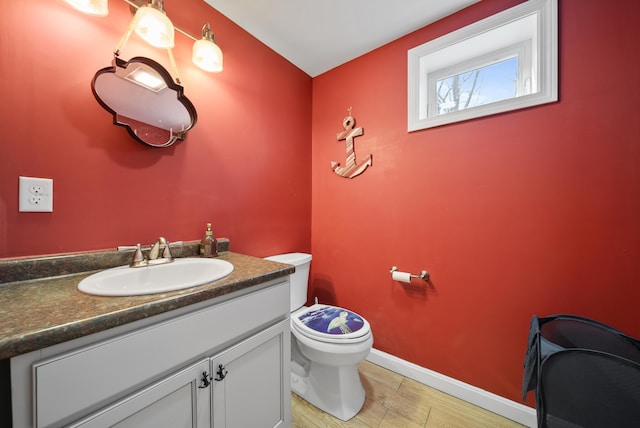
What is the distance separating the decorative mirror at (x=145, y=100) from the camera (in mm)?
984

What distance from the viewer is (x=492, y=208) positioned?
1296mm

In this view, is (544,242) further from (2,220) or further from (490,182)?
(2,220)

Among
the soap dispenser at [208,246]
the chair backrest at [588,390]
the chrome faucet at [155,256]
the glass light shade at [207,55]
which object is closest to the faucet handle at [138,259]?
the chrome faucet at [155,256]

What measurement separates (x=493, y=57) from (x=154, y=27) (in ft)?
6.15

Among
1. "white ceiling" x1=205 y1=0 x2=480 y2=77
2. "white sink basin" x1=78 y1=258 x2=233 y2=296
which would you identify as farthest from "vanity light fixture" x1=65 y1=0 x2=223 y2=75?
"white sink basin" x1=78 y1=258 x2=233 y2=296

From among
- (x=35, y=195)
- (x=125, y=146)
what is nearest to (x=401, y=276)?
(x=125, y=146)

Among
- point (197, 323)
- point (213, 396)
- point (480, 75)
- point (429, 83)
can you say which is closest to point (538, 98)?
point (480, 75)

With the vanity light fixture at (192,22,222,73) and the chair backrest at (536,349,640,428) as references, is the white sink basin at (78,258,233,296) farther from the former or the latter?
the chair backrest at (536,349,640,428)

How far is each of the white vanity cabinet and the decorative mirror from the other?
0.89 metres

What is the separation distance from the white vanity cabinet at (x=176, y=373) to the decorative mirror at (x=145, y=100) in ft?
2.92

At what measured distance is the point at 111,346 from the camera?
21.9 inches

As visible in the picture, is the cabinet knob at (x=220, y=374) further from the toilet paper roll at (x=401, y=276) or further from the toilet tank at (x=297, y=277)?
the toilet paper roll at (x=401, y=276)

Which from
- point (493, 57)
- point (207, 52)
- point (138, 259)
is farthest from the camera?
point (493, 57)

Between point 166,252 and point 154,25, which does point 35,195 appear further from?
point 154,25
